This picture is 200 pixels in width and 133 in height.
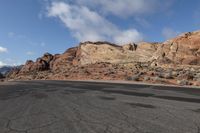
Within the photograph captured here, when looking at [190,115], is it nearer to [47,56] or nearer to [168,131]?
[168,131]

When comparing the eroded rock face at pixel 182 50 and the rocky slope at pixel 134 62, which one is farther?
the eroded rock face at pixel 182 50

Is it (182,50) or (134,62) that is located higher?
(182,50)

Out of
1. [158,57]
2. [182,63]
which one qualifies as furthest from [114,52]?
[182,63]

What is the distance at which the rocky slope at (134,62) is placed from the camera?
41.8 metres

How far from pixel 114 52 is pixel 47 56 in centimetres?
4424

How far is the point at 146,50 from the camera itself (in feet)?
232

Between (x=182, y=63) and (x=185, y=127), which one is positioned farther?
(x=182, y=63)

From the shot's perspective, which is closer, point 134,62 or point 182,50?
point 182,50

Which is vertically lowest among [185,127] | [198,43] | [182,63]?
[185,127]

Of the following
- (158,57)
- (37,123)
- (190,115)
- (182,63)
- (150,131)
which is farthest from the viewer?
(158,57)

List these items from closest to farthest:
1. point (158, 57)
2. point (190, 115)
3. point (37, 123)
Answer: point (37, 123) → point (190, 115) → point (158, 57)

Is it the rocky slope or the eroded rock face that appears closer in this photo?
the rocky slope

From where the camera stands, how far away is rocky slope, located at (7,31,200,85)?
4181 cm

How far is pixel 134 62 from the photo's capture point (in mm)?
64750
